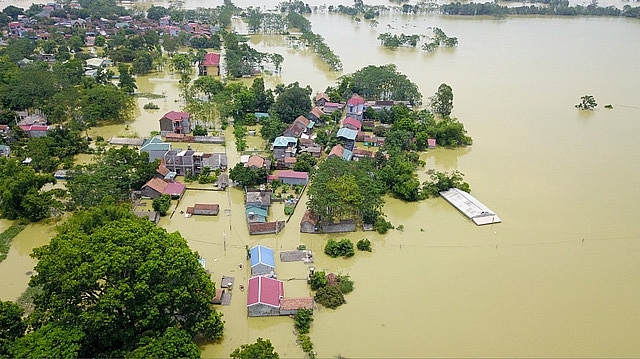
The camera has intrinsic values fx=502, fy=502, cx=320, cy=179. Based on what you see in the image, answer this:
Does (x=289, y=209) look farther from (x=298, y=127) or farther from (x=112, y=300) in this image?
(x=112, y=300)

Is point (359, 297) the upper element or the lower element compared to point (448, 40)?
lower

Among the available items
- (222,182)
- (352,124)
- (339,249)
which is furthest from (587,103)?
(222,182)

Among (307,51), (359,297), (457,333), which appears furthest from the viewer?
(307,51)

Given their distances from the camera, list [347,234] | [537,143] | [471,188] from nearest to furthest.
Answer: [347,234]
[471,188]
[537,143]

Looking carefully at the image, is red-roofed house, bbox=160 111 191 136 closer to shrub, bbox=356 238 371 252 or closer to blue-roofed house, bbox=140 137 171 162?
blue-roofed house, bbox=140 137 171 162

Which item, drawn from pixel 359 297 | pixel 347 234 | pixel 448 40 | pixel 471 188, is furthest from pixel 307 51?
pixel 359 297

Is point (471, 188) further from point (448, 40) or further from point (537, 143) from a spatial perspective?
point (448, 40)
